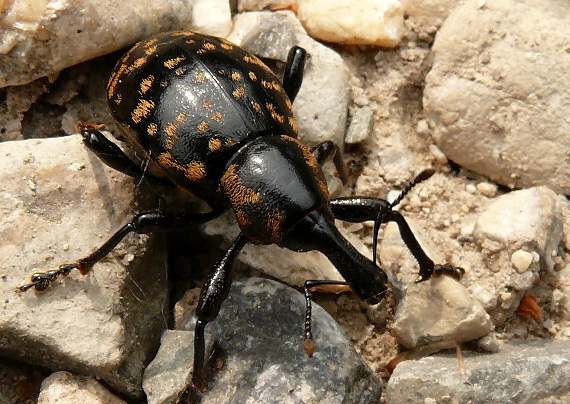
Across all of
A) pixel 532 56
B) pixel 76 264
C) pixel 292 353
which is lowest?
pixel 292 353

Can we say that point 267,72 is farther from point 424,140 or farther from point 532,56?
point 532,56

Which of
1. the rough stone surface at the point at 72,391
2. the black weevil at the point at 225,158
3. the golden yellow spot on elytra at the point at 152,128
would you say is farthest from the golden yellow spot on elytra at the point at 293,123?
the rough stone surface at the point at 72,391

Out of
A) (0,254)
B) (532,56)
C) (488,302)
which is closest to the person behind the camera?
(0,254)

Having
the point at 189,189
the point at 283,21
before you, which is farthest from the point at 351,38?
the point at 189,189

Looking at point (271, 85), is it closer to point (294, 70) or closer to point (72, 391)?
point (294, 70)

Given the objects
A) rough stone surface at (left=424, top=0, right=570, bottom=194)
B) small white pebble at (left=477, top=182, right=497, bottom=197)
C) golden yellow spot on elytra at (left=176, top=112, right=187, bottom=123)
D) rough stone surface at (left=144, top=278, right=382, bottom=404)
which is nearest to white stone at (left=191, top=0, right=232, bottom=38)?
golden yellow spot on elytra at (left=176, top=112, right=187, bottom=123)
